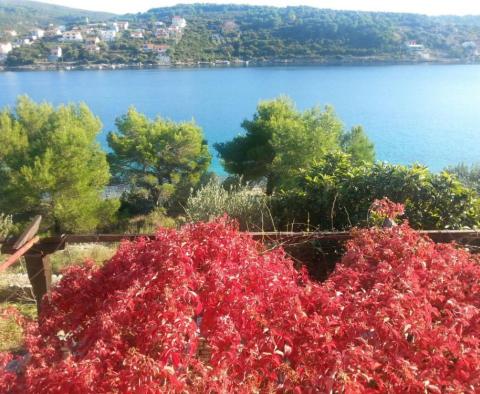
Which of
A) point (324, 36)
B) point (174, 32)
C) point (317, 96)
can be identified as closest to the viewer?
point (317, 96)

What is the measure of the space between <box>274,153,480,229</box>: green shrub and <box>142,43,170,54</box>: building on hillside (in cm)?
6541

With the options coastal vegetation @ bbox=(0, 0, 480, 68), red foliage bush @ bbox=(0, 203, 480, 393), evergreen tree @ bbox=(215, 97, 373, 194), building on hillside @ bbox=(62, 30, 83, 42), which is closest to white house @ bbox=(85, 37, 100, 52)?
coastal vegetation @ bbox=(0, 0, 480, 68)

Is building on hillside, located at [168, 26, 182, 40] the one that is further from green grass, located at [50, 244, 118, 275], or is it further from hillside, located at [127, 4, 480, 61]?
green grass, located at [50, 244, 118, 275]

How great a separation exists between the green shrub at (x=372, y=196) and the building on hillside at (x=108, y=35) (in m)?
73.7

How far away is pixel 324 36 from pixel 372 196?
63950 mm

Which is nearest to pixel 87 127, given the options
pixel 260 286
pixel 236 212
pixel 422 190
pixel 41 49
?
pixel 236 212

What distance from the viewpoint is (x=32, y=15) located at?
Result: 282 feet

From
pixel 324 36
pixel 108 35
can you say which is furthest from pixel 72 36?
pixel 324 36

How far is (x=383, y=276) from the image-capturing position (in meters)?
1.65

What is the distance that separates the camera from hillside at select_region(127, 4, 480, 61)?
201ft

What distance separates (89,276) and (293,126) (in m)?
12.9

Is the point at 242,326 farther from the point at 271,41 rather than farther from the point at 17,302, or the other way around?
the point at 271,41

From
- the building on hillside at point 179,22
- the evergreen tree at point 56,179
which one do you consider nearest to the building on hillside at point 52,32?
the building on hillside at point 179,22

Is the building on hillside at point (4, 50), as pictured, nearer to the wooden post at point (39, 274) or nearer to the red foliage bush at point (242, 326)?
the wooden post at point (39, 274)
